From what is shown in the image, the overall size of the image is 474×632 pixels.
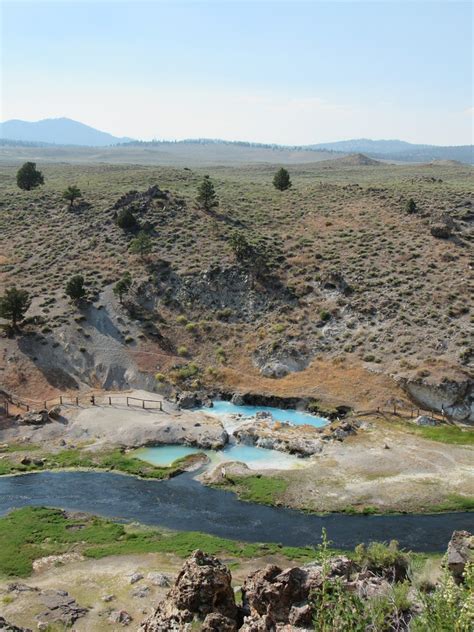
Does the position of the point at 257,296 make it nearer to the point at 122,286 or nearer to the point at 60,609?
the point at 122,286

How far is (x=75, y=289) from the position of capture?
67875 mm

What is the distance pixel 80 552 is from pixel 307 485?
15165 millimetres

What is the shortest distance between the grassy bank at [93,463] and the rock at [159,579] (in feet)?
41.4

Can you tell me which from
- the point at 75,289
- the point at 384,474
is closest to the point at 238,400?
the point at 384,474

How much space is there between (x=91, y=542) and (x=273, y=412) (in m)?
22.9

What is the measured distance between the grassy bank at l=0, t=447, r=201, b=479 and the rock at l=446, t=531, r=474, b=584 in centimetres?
2162

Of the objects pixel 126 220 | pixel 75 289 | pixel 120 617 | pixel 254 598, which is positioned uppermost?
pixel 126 220

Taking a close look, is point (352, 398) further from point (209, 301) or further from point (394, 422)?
point (209, 301)

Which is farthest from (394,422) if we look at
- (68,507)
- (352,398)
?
(68,507)

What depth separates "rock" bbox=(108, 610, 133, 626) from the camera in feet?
88.7

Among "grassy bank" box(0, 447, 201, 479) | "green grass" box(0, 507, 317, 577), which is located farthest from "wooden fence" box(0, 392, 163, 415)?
"green grass" box(0, 507, 317, 577)

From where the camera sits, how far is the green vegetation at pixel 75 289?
67875 mm

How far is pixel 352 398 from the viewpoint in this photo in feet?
178

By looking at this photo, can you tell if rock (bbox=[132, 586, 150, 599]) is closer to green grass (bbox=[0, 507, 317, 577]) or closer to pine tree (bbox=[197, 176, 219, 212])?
green grass (bbox=[0, 507, 317, 577])
